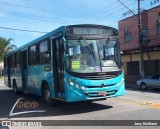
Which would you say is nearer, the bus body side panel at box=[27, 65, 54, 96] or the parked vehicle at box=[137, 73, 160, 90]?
the bus body side panel at box=[27, 65, 54, 96]

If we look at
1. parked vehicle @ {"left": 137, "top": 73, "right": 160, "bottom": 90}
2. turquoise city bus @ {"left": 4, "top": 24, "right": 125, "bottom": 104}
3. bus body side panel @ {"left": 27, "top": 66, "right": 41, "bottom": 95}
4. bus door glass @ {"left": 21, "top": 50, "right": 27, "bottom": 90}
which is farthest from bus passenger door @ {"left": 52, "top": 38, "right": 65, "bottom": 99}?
→ parked vehicle @ {"left": 137, "top": 73, "right": 160, "bottom": 90}

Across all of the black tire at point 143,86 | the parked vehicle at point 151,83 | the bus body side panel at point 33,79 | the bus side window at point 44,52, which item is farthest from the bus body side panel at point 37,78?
the black tire at point 143,86

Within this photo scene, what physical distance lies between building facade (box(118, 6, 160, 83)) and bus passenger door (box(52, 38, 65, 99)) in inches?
683

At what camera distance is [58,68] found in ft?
38.6

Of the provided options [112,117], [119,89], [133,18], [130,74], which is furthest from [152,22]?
[112,117]

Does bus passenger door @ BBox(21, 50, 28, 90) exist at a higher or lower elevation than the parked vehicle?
higher

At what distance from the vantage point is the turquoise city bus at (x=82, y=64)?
10.8m

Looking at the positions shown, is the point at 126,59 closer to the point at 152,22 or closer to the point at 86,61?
the point at 152,22

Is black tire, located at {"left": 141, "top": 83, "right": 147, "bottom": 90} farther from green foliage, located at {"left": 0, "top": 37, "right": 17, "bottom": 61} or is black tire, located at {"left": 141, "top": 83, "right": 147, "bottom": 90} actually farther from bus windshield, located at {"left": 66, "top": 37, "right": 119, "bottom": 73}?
green foliage, located at {"left": 0, "top": 37, "right": 17, "bottom": 61}

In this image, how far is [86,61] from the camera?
10.9 meters

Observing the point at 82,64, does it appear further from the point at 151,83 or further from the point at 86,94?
the point at 151,83

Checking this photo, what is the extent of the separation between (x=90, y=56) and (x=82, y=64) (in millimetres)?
469

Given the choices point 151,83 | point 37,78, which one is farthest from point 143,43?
point 37,78

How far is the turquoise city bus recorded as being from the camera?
10773 millimetres
